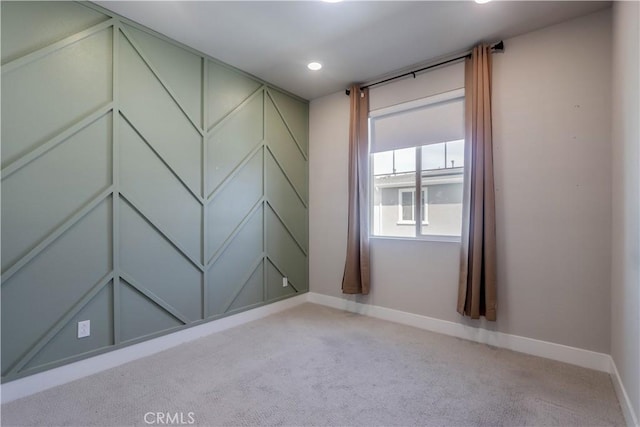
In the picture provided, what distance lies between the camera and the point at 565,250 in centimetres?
245

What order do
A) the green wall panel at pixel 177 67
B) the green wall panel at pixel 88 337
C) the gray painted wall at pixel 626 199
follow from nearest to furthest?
the gray painted wall at pixel 626 199 < the green wall panel at pixel 88 337 < the green wall panel at pixel 177 67

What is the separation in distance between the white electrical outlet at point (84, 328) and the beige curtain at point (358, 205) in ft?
7.98

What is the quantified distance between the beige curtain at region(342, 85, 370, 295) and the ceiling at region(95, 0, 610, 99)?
0.56m

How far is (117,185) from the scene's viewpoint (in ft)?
7.77

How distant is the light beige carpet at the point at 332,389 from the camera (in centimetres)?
175

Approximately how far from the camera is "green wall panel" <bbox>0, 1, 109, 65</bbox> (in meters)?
1.92

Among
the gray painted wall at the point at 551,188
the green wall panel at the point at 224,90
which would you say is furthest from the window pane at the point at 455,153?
the green wall panel at the point at 224,90

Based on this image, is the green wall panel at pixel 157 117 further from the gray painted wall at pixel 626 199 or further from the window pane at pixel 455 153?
the gray painted wall at pixel 626 199

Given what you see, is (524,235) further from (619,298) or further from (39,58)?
(39,58)

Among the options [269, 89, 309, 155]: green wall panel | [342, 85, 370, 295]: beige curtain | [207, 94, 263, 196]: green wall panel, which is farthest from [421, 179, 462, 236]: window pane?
[207, 94, 263, 196]: green wall panel

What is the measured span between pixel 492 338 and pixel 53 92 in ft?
13.1

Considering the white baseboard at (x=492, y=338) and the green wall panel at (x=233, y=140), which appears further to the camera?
the green wall panel at (x=233, y=140)

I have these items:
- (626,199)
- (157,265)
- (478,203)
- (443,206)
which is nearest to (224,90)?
(157,265)

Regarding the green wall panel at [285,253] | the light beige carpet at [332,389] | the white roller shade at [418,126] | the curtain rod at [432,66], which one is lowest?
the light beige carpet at [332,389]
